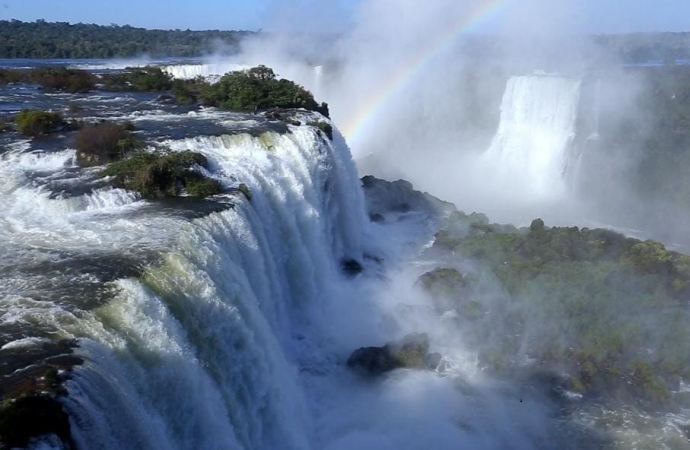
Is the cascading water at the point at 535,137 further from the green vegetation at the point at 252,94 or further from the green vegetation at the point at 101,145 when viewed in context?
the green vegetation at the point at 101,145

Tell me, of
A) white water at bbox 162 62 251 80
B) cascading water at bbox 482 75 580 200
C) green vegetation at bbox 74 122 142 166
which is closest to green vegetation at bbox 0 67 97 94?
white water at bbox 162 62 251 80

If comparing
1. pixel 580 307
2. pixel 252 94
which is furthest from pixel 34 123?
pixel 580 307

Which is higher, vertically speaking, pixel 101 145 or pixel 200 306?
pixel 101 145

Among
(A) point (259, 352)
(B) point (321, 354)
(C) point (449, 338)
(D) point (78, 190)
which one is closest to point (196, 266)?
(A) point (259, 352)

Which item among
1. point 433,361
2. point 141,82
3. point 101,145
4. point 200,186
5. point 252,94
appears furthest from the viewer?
point 141,82

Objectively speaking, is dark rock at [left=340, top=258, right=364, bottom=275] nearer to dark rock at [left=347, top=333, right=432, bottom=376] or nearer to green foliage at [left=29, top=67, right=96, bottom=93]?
dark rock at [left=347, top=333, right=432, bottom=376]

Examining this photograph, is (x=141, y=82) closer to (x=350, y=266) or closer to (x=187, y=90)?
(x=187, y=90)

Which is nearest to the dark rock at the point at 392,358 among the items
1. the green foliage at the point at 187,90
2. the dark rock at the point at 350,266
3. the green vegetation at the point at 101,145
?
the dark rock at the point at 350,266
